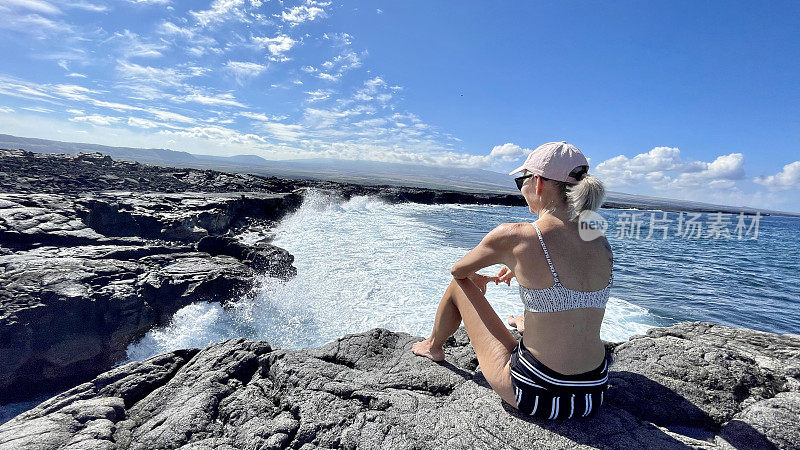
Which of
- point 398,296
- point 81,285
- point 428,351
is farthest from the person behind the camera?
point 398,296

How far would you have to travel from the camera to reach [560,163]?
2.25 metres

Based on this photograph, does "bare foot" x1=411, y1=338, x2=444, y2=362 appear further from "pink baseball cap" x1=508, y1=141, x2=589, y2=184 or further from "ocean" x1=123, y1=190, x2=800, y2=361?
"ocean" x1=123, y1=190, x2=800, y2=361

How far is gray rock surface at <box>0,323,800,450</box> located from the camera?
2.43 meters

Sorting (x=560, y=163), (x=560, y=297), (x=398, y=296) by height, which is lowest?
(x=398, y=296)

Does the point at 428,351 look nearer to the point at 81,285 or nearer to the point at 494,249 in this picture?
the point at 494,249

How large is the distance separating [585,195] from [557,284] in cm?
57

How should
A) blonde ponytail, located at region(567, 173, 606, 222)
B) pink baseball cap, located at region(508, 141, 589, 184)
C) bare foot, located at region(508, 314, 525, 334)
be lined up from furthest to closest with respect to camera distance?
bare foot, located at region(508, 314, 525, 334)
pink baseball cap, located at region(508, 141, 589, 184)
blonde ponytail, located at region(567, 173, 606, 222)

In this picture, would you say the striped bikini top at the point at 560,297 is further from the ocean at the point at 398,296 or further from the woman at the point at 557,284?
the ocean at the point at 398,296

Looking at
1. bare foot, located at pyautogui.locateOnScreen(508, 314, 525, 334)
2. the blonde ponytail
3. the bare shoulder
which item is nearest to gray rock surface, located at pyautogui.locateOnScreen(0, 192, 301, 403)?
bare foot, located at pyautogui.locateOnScreen(508, 314, 525, 334)

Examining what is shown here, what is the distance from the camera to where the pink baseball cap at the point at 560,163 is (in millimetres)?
2246

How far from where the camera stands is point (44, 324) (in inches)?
247

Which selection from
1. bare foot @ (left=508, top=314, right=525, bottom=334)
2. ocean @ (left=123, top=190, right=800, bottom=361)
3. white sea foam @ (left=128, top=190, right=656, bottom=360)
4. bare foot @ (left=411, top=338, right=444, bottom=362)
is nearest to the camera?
bare foot @ (left=508, top=314, right=525, bottom=334)

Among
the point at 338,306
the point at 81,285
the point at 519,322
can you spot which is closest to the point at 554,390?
the point at 519,322

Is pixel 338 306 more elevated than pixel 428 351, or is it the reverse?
pixel 428 351
